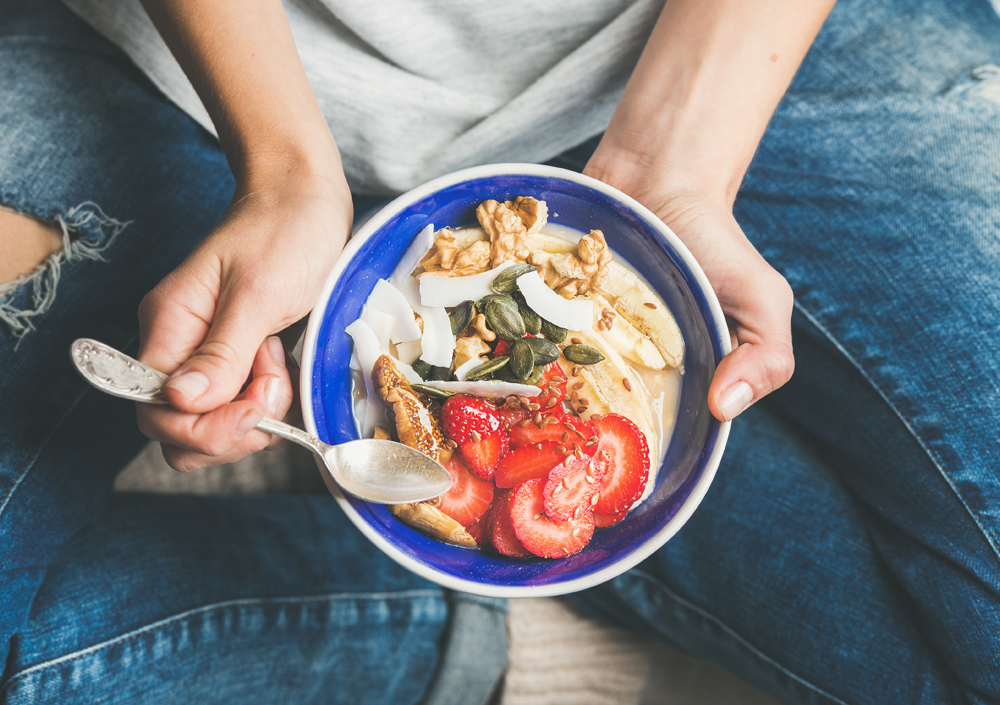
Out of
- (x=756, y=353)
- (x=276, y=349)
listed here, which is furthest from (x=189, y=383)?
(x=756, y=353)

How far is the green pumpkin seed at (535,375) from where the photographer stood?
3.02 ft

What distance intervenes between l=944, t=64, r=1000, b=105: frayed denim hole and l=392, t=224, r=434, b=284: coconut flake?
1.20 metres

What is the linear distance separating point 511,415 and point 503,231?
28 centimetres

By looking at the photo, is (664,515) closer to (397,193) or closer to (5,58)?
(397,193)

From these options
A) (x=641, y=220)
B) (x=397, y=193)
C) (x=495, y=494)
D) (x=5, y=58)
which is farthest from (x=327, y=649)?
(x=5, y=58)

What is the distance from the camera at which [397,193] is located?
1284mm

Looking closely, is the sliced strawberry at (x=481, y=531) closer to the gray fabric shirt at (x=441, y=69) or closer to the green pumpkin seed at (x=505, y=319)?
the green pumpkin seed at (x=505, y=319)

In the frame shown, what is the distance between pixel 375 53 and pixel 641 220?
2.11ft

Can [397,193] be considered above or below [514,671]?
above

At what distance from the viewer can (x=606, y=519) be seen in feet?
2.97

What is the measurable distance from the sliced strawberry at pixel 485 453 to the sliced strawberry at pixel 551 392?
2.9 inches

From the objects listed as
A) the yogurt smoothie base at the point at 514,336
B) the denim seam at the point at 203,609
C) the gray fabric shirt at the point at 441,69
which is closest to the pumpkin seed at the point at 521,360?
the yogurt smoothie base at the point at 514,336

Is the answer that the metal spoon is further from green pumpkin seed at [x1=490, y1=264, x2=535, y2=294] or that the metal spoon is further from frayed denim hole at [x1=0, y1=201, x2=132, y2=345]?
frayed denim hole at [x1=0, y1=201, x2=132, y2=345]

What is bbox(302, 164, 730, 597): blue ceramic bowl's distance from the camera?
82 centimetres
